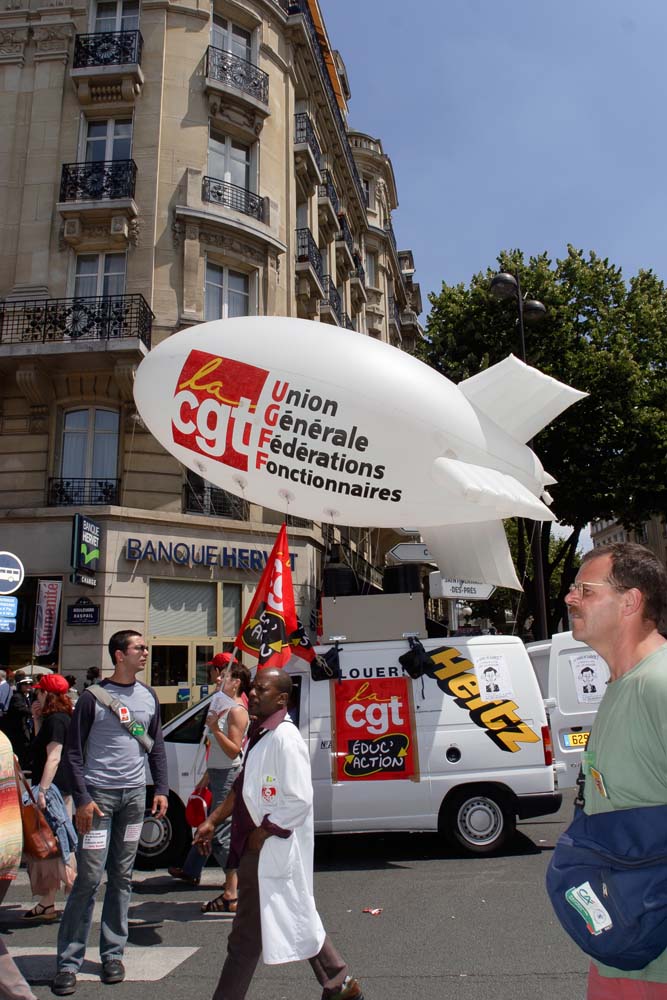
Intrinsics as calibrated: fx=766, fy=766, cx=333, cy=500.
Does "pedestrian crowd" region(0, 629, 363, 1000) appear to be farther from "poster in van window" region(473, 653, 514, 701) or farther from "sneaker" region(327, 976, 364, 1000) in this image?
"poster in van window" region(473, 653, 514, 701)

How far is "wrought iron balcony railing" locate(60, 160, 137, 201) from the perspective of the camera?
18859 mm

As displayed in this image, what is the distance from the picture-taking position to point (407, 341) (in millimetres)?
45406

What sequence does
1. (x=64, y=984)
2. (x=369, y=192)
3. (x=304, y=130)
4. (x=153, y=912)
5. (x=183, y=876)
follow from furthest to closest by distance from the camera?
(x=369, y=192), (x=304, y=130), (x=183, y=876), (x=153, y=912), (x=64, y=984)

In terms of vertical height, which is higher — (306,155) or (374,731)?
(306,155)

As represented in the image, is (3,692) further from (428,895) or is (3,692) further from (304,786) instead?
(304,786)

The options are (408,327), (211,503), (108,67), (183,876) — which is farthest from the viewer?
(408,327)

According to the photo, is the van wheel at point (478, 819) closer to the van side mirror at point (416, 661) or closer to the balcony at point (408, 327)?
the van side mirror at point (416, 661)

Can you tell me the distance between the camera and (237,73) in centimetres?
2108

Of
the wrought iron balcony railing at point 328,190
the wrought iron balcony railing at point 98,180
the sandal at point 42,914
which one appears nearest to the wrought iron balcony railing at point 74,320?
the wrought iron balcony railing at point 98,180

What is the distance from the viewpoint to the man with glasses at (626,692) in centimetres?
211

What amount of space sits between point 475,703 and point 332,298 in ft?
67.6

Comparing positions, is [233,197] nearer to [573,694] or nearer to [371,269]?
[371,269]

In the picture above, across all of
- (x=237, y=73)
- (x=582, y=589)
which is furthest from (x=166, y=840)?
(x=237, y=73)

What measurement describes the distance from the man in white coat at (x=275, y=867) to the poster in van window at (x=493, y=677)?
426 cm
